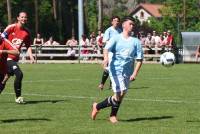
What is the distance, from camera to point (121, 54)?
1202 centimetres

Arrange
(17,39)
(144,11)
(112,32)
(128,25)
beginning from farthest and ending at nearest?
(144,11)
(112,32)
(17,39)
(128,25)

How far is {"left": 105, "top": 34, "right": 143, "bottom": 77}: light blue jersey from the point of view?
12.0m

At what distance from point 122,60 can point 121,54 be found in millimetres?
108

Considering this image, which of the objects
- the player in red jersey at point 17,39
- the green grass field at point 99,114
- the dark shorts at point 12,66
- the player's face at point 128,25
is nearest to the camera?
the green grass field at point 99,114

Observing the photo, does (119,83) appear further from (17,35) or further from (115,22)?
(115,22)

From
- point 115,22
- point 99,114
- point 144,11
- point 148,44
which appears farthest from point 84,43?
point 144,11

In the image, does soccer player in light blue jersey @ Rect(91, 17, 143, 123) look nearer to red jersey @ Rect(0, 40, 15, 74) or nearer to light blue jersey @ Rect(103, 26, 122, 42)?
red jersey @ Rect(0, 40, 15, 74)

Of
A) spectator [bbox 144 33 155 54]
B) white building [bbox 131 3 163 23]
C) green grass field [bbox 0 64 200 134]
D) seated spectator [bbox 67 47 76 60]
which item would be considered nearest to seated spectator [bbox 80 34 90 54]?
seated spectator [bbox 67 47 76 60]

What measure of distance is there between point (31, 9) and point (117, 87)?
69.5 meters

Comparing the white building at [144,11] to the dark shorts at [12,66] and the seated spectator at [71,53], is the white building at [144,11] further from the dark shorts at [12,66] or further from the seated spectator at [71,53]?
the dark shorts at [12,66]

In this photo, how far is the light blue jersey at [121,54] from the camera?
1201 cm

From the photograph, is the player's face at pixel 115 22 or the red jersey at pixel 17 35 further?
the player's face at pixel 115 22

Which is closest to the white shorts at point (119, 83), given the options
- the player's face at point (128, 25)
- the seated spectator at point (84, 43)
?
the player's face at point (128, 25)

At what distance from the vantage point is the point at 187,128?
11.1 meters
